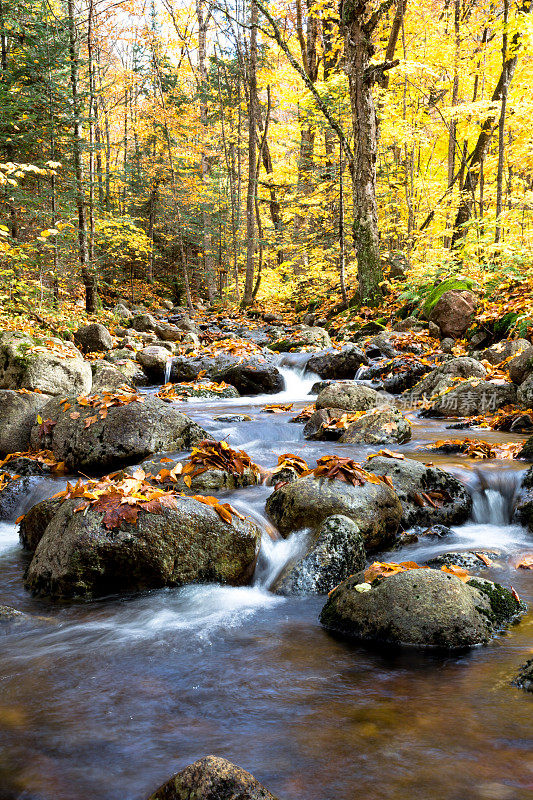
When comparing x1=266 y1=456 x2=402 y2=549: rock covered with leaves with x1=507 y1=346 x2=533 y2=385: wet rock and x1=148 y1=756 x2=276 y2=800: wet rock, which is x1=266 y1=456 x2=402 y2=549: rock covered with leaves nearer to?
x1=148 y1=756 x2=276 y2=800: wet rock

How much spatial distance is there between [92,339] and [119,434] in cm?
846

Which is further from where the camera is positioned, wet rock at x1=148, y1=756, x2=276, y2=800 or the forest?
the forest

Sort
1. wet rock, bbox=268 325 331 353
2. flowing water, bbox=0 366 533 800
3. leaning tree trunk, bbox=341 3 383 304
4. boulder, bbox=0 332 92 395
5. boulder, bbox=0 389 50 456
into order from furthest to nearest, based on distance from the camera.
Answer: wet rock, bbox=268 325 331 353
leaning tree trunk, bbox=341 3 383 304
boulder, bbox=0 332 92 395
boulder, bbox=0 389 50 456
flowing water, bbox=0 366 533 800

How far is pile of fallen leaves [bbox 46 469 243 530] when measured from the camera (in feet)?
12.2

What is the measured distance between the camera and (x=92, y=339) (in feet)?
44.7

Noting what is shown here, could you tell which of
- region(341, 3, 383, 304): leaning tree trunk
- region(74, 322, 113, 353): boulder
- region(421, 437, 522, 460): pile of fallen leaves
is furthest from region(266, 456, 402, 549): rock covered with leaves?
region(341, 3, 383, 304): leaning tree trunk

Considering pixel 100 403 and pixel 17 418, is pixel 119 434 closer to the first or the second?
pixel 100 403

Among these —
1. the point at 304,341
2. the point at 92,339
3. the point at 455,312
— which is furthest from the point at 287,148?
the point at 455,312

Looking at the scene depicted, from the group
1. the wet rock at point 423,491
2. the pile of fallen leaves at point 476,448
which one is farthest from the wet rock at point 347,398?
the wet rock at point 423,491

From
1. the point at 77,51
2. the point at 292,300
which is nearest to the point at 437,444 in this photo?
the point at 77,51

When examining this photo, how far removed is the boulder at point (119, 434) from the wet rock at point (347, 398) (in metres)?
2.31

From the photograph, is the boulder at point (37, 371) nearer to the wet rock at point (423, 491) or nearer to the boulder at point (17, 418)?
the boulder at point (17, 418)

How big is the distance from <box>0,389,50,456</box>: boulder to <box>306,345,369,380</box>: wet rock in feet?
20.8

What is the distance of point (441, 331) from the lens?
1182 cm
